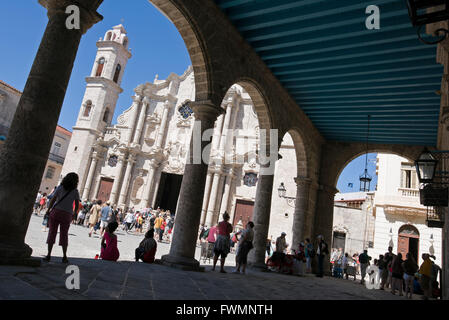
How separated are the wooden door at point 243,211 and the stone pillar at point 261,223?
39.2ft

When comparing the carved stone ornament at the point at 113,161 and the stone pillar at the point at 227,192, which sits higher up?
the carved stone ornament at the point at 113,161

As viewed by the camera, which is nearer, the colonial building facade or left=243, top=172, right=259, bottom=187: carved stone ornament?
the colonial building facade

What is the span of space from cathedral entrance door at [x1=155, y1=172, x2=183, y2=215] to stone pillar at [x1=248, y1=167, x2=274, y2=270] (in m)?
15.4

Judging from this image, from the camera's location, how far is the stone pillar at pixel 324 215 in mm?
11461

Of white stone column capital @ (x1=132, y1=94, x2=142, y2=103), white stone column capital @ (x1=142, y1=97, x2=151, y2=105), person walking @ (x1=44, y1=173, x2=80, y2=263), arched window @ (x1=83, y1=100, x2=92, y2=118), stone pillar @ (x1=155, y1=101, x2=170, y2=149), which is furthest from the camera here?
white stone column capital @ (x1=132, y1=94, x2=142, y2=103)

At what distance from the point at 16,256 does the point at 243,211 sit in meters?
17.5

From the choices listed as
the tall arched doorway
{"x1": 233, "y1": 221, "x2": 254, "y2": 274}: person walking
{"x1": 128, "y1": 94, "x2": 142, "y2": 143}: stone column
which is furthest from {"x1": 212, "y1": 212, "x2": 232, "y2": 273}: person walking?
{"x1": 128, "y1": 94, "x2": 142, "y2": 143}: stone column

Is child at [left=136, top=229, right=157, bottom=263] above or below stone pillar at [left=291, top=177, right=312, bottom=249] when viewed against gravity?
below

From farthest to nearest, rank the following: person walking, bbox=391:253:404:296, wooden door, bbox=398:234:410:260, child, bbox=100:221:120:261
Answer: wooden door, bbox=398:234:410:260, person walking, bbox=391:253:404:296, child, bbox=100:221:120:261

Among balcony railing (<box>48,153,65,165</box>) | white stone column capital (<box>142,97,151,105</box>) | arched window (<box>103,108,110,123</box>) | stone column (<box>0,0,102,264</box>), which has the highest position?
white stone column capital (<box>142,97,151,105</box>)

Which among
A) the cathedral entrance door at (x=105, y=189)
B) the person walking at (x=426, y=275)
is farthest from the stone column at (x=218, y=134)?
the person walking at (x=426, y=275)

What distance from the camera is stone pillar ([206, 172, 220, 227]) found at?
1991 cm

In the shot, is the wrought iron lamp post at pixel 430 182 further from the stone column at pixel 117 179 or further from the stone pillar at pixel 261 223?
the stone column at pixel 117 179

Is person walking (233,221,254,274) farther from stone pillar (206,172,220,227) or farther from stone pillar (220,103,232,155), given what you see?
stone pillar (220,103,232,155)
